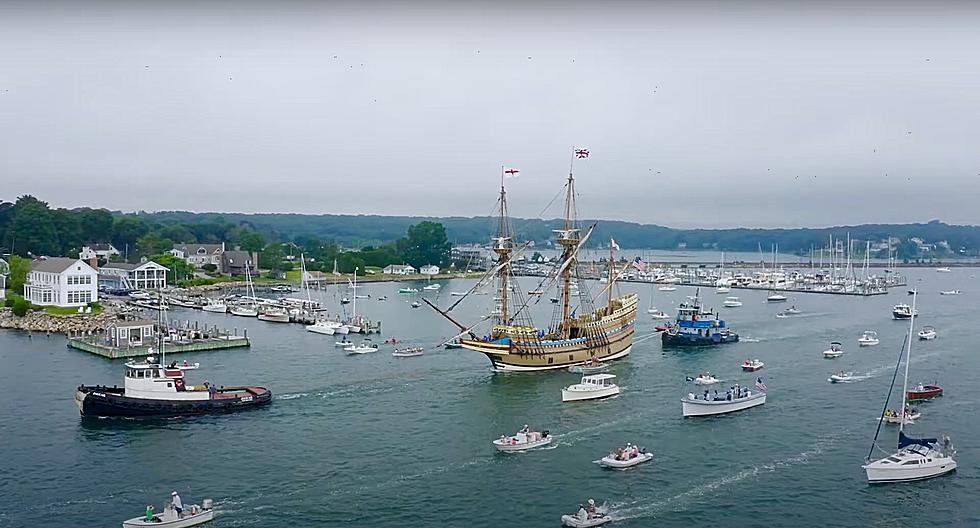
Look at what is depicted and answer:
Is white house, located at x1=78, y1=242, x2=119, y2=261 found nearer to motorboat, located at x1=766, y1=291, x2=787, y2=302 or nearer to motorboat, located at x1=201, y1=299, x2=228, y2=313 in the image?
motorboat, located at x1=201, y1=299, x2=228, y2=313

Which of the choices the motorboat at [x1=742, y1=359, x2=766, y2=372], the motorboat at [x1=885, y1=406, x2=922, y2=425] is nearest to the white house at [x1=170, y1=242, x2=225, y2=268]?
the motorboat at [x1=742, y1=359, x2=766, y2=372]

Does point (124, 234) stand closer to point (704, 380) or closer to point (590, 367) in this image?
point (590, 367)

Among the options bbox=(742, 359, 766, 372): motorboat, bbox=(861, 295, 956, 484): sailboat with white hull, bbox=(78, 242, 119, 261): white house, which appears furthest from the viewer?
bbox=(78, 242, 119, 261): white house

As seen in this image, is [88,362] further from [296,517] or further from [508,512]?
[508,512]

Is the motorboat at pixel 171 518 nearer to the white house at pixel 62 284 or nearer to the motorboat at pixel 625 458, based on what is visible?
the motorboat at pixel 625 458

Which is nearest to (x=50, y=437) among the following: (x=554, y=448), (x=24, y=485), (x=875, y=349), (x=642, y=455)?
(x=24, y=485)

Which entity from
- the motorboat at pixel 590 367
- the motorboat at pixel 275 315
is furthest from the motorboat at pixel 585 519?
the motorboat at pixel 275 315
